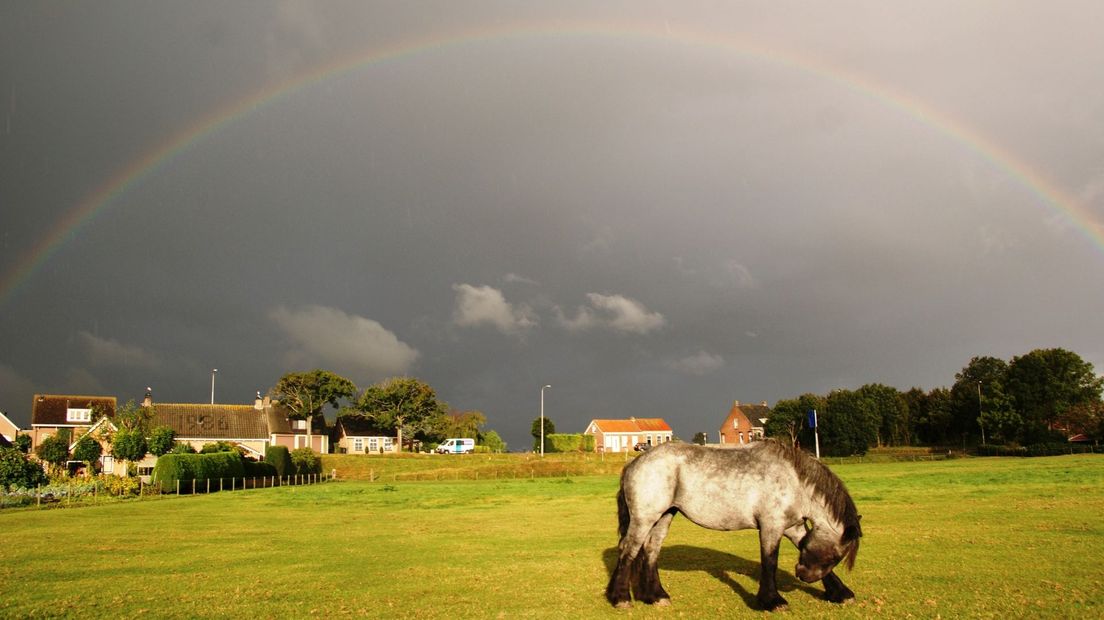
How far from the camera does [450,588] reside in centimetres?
1424

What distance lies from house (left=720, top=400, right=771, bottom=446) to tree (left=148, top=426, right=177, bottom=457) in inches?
3503

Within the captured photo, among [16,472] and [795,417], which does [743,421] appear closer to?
[795,417]

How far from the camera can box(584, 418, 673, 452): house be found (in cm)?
13050

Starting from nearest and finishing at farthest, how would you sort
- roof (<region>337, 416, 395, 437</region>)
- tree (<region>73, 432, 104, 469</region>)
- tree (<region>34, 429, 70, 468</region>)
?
tree (<region>73, 432, 104, 469</region>) < tree (<region>34, 429, 70, 468</region>) < roof (<region>337, 416, 395, 437</region>)

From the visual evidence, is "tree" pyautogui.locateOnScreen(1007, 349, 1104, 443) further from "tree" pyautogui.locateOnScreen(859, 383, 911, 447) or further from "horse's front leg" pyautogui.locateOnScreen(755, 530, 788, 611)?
"horse's front leg" pyautogui.locateOnScreen(755, 530, 788, 611)

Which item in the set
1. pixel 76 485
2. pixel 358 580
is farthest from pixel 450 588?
pixel 76 485

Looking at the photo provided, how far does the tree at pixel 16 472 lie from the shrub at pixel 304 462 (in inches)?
944

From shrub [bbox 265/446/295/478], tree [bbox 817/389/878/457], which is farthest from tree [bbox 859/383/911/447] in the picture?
shrub [bbox 265/446/295/478]

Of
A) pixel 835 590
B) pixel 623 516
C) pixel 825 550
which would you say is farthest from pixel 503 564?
pixel 825 550

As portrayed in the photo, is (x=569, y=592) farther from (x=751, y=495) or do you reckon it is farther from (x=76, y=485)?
(x=76, y=485)

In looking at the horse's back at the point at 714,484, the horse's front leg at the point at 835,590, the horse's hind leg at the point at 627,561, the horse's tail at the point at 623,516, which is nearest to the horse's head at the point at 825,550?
the horse's front leg at the point at 835,590

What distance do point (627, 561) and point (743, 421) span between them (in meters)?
120

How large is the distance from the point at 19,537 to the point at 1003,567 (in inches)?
1137

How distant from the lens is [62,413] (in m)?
90.3
